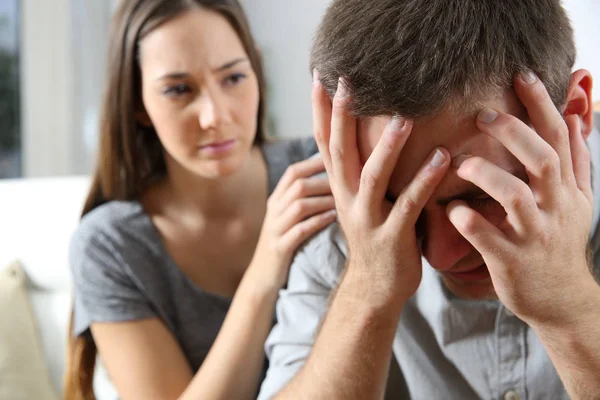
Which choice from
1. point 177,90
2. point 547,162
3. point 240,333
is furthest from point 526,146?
point 177,90

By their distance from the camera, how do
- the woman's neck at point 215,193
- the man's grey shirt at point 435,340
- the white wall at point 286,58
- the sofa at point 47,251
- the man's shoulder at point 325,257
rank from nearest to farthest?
the man's grey shirt at point 435,340 → the man's shoulder at point 325,257 → the woman's neck at point 215,193 → the sofa at point 47,251 → the white wall at point 286,58

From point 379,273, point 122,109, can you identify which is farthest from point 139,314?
point 379,273

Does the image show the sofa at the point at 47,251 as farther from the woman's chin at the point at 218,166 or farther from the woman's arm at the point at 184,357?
the woman's chin at the point at 218,166

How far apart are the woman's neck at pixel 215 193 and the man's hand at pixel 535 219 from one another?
774 millimetres

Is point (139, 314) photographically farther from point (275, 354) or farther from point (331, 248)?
point (331, 248)

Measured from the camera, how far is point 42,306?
1.72m

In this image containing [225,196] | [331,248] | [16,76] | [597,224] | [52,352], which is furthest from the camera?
[16,76]

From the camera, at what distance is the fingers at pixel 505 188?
2.32 ft

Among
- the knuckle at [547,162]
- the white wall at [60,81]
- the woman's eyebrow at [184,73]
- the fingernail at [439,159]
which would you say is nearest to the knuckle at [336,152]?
the fingernail at [439,159]

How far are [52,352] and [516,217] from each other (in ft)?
4.38

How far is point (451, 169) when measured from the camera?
0.75m

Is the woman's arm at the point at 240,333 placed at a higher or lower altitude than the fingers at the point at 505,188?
lower

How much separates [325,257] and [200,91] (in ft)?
1.46

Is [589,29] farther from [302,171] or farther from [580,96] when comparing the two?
[302,171]
